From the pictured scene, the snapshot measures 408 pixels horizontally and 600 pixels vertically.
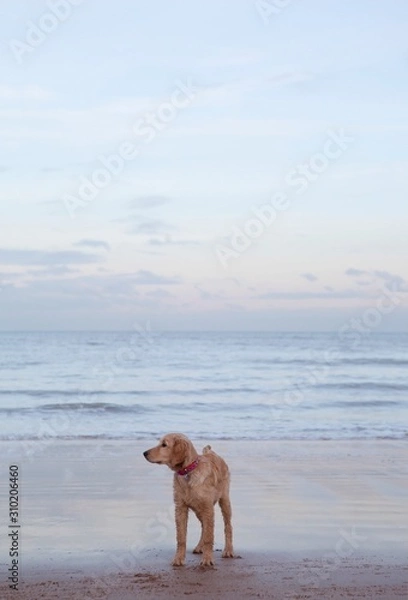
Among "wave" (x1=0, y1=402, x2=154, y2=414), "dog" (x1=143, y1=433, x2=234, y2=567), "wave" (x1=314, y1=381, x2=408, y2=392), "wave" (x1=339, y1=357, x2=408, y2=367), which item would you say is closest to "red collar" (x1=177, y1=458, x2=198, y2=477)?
"dog" (x1=143, y1=433, x2=234, y2=567)

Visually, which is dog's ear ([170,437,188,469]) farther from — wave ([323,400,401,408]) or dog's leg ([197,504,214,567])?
wave ([323,400,401,408])

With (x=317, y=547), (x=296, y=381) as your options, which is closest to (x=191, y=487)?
(x=317, y=547)

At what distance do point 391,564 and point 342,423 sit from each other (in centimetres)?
1267

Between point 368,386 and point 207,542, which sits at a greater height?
point 368,386

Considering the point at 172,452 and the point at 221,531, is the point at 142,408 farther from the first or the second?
the point at 172,452

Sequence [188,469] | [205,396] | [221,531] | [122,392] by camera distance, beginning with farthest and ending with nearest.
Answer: [122,392], [205,396], [221,531], [188,469]

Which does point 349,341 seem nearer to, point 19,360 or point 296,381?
point 19,360

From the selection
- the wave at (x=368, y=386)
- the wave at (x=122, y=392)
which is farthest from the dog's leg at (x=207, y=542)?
the wave at (x=368, y=386)

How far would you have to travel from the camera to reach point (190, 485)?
7.14 m

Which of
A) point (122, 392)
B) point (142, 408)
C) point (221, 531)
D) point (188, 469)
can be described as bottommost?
point (221, 531)

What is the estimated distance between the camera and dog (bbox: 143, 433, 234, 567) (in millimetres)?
7027

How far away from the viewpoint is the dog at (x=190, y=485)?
703 centimetres

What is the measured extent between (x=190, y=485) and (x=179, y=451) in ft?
0.98

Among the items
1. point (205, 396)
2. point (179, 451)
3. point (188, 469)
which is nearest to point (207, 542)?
point (188, 469)
